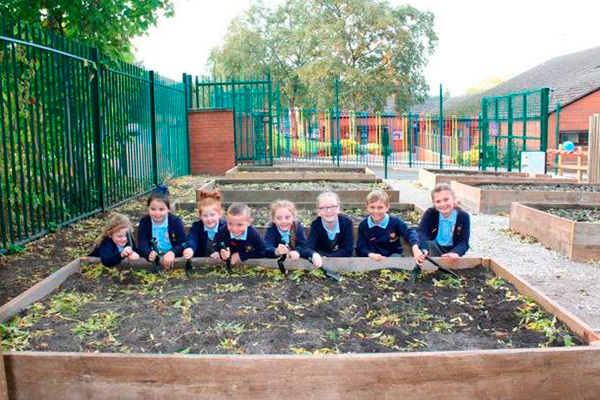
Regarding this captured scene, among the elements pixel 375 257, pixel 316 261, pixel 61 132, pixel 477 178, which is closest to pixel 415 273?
pixel 375 257

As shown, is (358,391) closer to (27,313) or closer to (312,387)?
(312,387)

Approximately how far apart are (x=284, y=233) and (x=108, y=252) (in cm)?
149

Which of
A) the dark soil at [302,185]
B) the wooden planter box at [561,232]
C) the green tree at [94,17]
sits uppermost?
the green tree at [94,17]

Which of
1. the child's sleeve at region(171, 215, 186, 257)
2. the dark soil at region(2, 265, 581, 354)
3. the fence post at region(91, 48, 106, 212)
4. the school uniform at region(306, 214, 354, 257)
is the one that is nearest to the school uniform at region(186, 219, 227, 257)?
the child's sleeve at region(171, 215, 186, 257)

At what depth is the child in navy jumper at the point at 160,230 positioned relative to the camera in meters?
4.85

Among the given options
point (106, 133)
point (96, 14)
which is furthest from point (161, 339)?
point (96, 14)

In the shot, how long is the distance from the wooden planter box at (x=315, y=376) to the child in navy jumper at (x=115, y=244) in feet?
6.63

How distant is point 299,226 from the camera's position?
16.1 ft

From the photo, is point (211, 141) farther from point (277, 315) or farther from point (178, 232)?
point (277, 315)

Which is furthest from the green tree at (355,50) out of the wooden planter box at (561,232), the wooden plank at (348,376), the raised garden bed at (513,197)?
the wooden plank at (348,376)

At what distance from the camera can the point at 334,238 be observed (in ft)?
16.5

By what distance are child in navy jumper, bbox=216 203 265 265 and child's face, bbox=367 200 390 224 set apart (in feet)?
3.29

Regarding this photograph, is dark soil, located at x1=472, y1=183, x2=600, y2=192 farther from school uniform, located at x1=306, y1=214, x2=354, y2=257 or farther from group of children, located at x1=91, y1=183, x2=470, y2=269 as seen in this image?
school uniform, located at x1=306, y1=214, x2=354, y2=257

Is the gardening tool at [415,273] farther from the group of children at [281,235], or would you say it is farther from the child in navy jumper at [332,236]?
the child in navy jumper at [332,236]
